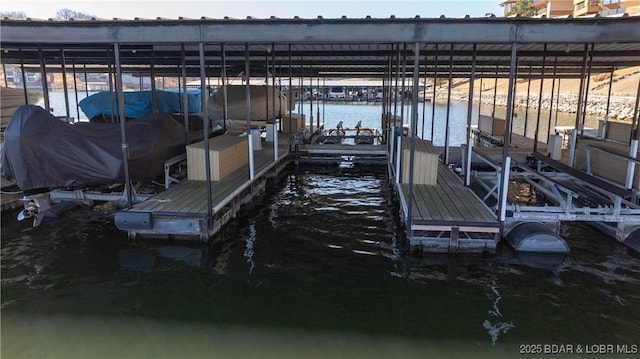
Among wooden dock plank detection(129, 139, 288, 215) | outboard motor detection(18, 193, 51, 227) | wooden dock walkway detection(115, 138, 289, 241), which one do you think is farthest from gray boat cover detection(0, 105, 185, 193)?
wooden dock walkway detection(115, 138, 289, 241)

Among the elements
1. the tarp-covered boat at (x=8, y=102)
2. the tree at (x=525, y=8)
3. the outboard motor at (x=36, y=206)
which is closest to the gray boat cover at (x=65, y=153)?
the outboard motor at (x=36, y=206)

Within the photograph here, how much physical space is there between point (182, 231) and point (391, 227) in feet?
14.6

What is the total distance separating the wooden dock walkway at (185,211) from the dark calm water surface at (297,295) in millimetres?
264

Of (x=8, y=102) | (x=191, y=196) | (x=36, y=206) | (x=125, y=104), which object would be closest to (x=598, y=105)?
(x=125, y=104)

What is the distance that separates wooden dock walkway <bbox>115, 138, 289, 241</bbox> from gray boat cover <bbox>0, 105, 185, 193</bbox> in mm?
954

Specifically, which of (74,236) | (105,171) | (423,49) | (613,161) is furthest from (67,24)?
(613,161)

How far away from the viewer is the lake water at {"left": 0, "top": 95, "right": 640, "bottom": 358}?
5.51 m

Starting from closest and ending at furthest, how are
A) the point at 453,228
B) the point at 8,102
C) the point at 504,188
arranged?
1. the point at 453,228
2. the point at 504,188
3. the point at 8,102

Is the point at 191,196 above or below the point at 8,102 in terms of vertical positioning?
below

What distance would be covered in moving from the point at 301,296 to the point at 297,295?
0.22 feet

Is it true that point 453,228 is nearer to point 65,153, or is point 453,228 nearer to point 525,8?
point 65,153

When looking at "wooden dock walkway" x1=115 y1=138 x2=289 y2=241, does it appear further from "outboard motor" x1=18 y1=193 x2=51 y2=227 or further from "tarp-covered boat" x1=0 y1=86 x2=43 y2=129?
"tarp-covered boat" x1=0 y1=86 x2=43 y2=129

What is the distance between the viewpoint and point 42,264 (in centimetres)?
771

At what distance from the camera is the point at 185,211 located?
864 centimetres
